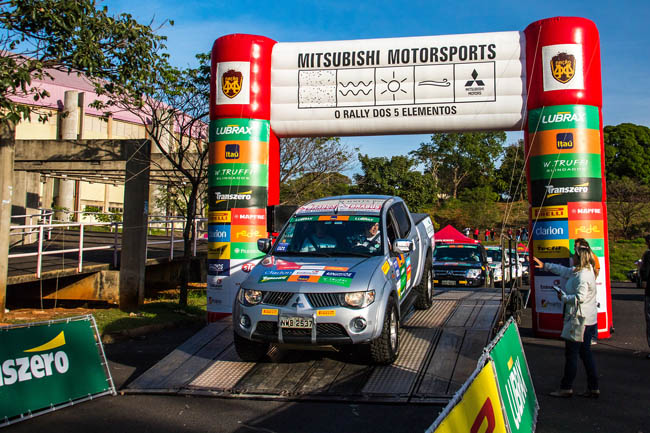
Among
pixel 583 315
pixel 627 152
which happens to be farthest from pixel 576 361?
pixel 627 152

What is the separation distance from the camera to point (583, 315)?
6453 millimetres

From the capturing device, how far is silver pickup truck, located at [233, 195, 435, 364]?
21.2 feet

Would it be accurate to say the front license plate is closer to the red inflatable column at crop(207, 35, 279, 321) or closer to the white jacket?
the white jacket

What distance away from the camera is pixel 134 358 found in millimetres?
8734

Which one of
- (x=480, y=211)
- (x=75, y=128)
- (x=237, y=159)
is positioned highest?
(x=75, y=128)

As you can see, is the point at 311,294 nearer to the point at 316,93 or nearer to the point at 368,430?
the point at 368,430

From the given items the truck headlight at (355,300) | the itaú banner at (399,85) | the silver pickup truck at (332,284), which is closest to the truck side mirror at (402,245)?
the silver pickup truck at (332,284)

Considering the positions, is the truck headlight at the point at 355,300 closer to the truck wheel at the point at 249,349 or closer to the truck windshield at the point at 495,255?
the truck wheel at the point at 249,349

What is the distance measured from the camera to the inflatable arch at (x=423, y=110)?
1001cm

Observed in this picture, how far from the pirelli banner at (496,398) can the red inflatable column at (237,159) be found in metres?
6.73

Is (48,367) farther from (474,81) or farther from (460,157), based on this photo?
(460,157)

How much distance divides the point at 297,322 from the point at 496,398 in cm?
299

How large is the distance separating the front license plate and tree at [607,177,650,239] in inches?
1531

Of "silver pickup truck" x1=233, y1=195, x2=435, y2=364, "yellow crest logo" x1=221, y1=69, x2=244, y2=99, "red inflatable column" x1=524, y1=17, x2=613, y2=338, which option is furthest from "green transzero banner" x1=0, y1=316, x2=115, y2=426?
"red inflatable column" x1=524, y1=17, x2=613, y2=338
